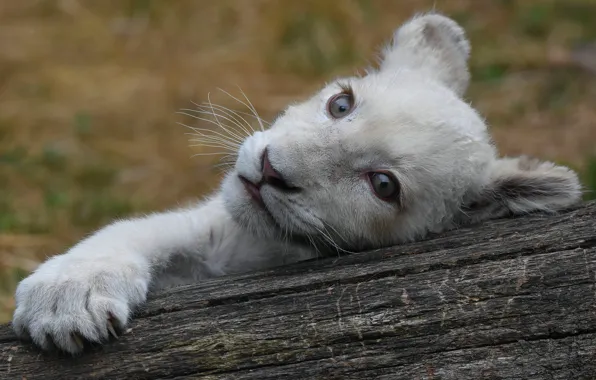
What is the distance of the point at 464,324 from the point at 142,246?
64.6 inches

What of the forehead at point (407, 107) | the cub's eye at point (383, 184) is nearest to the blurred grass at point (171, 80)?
the forehead at point (407, 107)

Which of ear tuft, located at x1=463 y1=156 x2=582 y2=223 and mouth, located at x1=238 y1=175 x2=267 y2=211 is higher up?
mouth, located at x1=238 y1=175 x2=267 y2=211

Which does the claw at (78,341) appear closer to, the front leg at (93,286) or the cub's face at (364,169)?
the front leg at (93,286)

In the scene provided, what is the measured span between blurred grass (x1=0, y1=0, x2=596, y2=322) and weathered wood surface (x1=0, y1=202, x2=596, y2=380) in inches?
134

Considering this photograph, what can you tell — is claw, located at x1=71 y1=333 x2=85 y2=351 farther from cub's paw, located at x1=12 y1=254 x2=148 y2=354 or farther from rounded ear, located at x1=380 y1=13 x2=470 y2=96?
rounded ear, located at x1=380 y1=13 x2=470 y2=96

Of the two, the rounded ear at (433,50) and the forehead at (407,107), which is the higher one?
the rounded ear at (433,50)

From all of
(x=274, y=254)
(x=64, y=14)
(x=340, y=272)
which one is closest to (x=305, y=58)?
(x=64, y=14)

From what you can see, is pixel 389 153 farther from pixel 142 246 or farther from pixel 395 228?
pixel 142 246

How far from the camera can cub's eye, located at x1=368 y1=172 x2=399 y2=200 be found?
376cm

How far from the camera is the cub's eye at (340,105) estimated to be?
3982mm

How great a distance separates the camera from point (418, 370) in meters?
3.08

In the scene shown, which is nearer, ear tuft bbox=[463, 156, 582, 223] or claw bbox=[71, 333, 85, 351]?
claw bbox=[71, 333, 85, 351]

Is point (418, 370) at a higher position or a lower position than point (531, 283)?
lower

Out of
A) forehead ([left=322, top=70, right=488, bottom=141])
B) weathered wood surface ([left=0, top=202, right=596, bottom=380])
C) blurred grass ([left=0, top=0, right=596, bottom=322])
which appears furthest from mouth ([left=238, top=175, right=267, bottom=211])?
blurred grass ([left=0, top=0, right=596, bottom=322])
